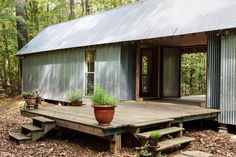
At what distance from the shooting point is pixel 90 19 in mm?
14797

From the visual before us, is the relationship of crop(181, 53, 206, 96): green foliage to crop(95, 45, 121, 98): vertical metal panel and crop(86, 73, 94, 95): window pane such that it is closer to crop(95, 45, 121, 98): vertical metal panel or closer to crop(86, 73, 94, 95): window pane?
crop(86, 73, 94, 95): window pane

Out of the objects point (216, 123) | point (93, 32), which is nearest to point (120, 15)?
point (93, 32)

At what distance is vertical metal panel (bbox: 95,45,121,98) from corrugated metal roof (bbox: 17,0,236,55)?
34 centimetres

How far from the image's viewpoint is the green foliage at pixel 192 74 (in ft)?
63.5

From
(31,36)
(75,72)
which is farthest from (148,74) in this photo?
(31,36)

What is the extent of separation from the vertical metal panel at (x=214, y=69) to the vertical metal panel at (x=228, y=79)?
1.19 feet

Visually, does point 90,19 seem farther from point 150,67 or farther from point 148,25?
point 148,25

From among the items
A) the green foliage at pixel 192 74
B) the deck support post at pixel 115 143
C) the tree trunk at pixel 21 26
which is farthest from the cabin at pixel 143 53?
the green foliage at pixel 192 74

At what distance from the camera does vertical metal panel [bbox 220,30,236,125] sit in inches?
299

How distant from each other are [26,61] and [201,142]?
496 inches

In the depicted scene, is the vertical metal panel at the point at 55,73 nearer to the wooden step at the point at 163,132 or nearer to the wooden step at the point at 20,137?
the wooden step at the point at 20,137

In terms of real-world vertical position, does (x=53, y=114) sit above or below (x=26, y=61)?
below

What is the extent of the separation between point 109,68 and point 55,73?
433 centimetres

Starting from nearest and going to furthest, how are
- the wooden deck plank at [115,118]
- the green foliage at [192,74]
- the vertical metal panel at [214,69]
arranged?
the wooden deck plank at [115,118]
the vertical metal panel at [214,69]
the green foliage at [192,74]
